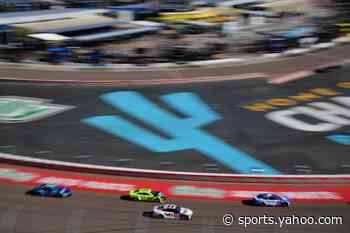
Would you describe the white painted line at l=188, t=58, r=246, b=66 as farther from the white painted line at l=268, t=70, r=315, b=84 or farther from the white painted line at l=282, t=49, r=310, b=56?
the white painted line at l=268, t=70, r=315, b=84

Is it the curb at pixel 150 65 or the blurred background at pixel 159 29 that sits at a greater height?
the blurred background at pixel 159 29

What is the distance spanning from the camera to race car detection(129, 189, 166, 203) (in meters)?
27.2

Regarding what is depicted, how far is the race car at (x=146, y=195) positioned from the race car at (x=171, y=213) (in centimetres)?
150

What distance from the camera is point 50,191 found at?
90.0ft

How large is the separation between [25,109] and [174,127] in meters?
9.27

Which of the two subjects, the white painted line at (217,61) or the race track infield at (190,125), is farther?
the white painted line at (217,61)

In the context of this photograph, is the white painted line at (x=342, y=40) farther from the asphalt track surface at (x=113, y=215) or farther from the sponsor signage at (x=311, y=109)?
the asphalt track surface at (x=113, y=215)

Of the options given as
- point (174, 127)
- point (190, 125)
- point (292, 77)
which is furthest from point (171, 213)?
point (292, 77)

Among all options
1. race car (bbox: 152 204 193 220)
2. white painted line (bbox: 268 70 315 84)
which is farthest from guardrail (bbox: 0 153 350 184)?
white painted line (bbox: 268 70 315 84)

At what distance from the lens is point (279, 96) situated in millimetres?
41344

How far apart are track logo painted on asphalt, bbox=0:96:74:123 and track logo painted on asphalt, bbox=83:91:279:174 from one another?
2.66m

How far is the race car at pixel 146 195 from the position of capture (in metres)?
27.2

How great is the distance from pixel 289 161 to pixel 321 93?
1038cm

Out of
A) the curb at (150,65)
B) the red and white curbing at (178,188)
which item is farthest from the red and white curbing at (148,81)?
the red and white curbing at (178,188)
